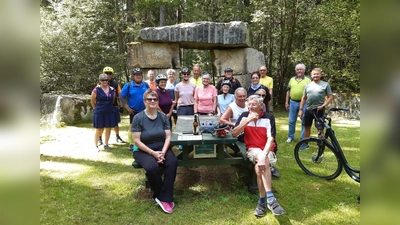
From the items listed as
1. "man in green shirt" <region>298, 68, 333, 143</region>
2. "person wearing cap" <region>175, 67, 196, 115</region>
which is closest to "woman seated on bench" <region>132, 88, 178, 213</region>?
"person wearing cap" <region>175, 67, 196, 115</region>

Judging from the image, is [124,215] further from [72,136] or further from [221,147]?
[72,136]

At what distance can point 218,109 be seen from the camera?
4.68 m

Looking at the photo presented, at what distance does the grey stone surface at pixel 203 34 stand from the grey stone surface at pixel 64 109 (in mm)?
2926

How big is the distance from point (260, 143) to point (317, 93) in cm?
199

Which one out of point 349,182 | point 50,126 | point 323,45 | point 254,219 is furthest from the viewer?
point 323,45

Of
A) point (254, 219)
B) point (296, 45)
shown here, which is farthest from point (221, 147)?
point (296, 45)

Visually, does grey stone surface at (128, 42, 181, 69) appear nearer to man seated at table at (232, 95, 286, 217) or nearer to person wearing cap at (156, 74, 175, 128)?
person wearing cap at (156, 74, 175, 128)

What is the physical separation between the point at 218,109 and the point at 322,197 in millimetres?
2199

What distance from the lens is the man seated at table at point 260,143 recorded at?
8.97 ft

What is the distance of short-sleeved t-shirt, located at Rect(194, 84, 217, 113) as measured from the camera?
465 centimetres

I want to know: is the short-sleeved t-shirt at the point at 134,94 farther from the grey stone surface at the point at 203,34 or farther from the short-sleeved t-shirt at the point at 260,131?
the grey stone surface at the point at 203,34

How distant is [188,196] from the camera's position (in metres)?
3.22

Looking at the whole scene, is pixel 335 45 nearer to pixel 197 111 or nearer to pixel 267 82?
pixel 267 82

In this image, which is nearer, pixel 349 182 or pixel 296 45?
pixel 349 182
